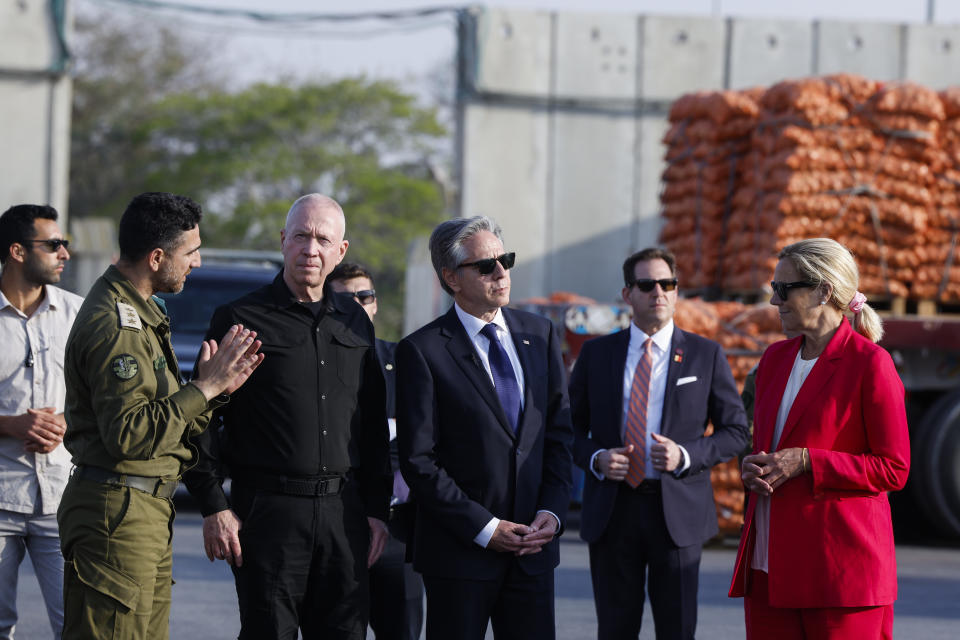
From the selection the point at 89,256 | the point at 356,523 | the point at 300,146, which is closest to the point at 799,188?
the point at 356,523

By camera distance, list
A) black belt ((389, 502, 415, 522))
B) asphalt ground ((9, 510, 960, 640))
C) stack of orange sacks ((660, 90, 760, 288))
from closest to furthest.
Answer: black belt ((389, 502, 415, 522)) < asphalt ground ((9, 510, 960, 640)) < stack of orange sacks ((660, 90, 760, 288))

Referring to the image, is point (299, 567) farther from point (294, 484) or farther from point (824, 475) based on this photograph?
point (824, 475)

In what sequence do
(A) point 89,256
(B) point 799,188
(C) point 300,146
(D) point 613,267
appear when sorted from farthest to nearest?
1. (C) point 300,146
2. (D) point 613,267
3. (A) point 89,256
4. (B) point 799,188

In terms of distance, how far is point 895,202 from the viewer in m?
9.98

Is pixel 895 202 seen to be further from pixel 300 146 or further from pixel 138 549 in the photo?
pixel 300 146

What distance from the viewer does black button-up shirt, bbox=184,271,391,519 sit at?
4.23 meters

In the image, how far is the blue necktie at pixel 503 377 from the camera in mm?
4391

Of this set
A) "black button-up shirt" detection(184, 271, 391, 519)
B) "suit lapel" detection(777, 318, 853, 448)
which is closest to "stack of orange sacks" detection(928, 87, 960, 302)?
"suit lapel" detection(777, 318, 853, 448)

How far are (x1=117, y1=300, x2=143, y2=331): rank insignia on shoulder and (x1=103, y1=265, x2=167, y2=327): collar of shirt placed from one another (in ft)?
0.14

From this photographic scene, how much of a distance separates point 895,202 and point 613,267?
6.80m

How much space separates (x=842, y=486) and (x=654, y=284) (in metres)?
1.77

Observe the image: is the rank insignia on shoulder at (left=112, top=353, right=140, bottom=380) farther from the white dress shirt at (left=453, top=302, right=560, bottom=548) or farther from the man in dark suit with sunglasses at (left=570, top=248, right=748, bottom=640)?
the man in dark suit with sunglasses at (left=570, top=248, right=748, bottom=640)

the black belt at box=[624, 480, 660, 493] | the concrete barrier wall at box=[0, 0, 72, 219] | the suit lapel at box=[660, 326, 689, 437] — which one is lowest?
the black belt at box=[624, 480, 660, 493]

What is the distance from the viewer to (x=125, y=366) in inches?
152
